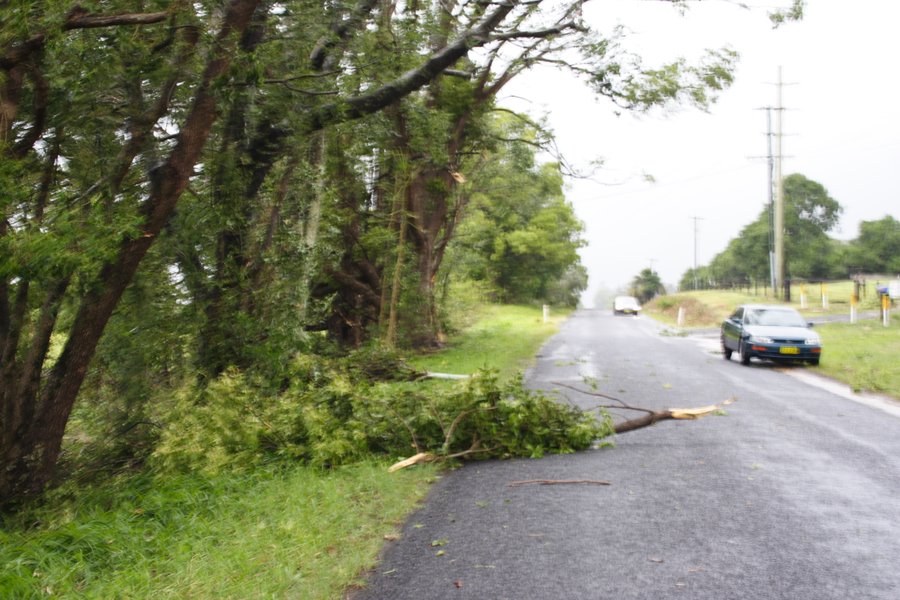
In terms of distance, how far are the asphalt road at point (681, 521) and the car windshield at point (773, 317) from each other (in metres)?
9.13

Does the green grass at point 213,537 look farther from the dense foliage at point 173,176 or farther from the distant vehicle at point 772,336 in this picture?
the distant vehicle at point 772,336

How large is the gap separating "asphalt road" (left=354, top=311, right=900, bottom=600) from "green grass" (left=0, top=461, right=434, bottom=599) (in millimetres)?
362

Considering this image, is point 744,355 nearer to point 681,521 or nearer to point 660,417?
point 660,417

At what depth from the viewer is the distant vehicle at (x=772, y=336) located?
59.8 ft

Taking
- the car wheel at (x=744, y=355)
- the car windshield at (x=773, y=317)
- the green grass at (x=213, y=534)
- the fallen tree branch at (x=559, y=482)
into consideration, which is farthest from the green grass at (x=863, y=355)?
the green grass at (x=213, y=534)

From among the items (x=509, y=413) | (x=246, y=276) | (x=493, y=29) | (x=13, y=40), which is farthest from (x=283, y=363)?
(x=493, y=29)

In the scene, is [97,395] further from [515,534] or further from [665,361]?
[665,361]

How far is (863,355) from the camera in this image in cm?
1889

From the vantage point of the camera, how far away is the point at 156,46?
23.9 feet

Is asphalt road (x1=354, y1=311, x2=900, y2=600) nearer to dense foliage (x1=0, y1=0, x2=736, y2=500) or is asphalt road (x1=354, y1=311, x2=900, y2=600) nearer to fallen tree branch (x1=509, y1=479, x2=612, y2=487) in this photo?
fallen tree branch (x1=509, y1=479, x2=612, y2=487)

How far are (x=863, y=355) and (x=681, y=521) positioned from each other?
15.7 m

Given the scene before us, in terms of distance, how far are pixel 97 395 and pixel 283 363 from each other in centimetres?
261

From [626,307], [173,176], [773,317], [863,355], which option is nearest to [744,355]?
[773,317]

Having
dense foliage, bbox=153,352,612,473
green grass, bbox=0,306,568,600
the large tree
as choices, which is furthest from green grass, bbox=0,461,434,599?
the large tree
